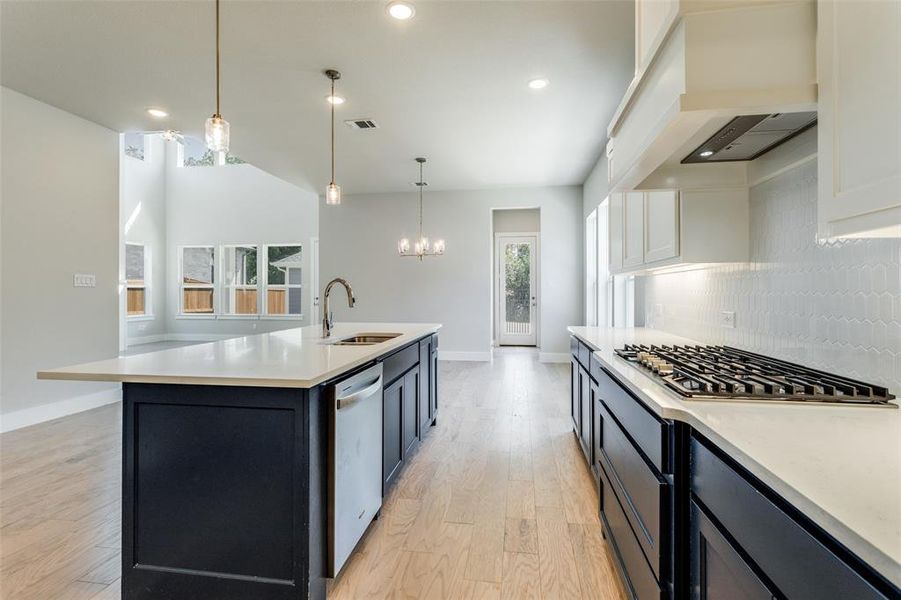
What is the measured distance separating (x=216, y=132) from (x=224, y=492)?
1608 mm

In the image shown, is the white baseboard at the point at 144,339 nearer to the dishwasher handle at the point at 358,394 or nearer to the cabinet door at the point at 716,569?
the dishwasher handle at the point at 358,394

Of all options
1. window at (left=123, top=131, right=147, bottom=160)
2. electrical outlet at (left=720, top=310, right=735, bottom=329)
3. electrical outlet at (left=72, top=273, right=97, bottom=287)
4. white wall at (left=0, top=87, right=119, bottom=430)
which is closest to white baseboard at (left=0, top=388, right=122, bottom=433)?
white wall at (left=0, top=87, right=119, bottom=430)

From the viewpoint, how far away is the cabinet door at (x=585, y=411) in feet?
8.16

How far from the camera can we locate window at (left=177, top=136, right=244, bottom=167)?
9453 millimetres

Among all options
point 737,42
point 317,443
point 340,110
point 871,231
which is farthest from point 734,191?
point 340,110

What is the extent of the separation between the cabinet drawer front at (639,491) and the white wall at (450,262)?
5.38m

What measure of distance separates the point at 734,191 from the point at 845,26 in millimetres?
1187

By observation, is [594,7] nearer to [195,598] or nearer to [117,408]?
[195,598]

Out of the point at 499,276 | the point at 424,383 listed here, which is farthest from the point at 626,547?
the point at 499,276

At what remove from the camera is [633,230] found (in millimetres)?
2738

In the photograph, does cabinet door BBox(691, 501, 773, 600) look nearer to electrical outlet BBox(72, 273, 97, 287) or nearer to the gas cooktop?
the gas cooktop

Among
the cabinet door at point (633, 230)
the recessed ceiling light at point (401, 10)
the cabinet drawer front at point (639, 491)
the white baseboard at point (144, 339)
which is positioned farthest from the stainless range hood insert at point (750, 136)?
the white baseboard at point (144, 339)

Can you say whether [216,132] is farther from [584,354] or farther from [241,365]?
[584,354]

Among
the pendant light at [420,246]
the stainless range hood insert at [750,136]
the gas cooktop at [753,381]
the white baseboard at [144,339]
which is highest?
the pendant light at [420,246]
